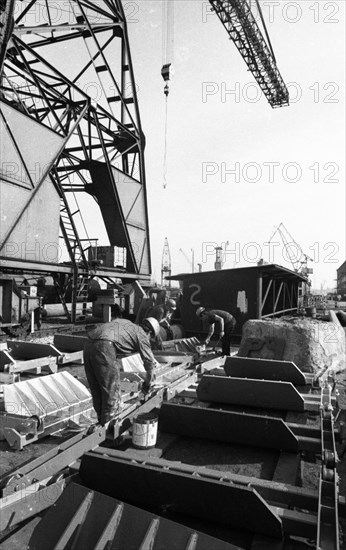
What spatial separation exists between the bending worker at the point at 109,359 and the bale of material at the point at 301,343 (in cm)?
445

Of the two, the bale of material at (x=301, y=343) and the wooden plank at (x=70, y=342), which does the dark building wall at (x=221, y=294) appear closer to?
the bale of material at (x=301, y=343)

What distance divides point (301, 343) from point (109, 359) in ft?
16.5

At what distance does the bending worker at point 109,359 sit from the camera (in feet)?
14.7

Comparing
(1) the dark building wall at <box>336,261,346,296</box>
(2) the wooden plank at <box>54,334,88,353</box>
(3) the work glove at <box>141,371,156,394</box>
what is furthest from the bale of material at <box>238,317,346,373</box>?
(1) the dark building wall at <box>336,261,346,296</box>

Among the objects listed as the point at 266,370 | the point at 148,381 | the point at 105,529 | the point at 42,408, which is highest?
the point at 148,381

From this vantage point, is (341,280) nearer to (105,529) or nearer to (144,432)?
Result: (144,432)

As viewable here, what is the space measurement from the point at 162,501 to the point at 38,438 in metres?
2.12

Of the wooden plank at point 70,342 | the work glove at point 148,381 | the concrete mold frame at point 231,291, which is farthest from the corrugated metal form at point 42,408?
the concrete mold frame at point 231,291

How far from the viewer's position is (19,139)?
1090cm

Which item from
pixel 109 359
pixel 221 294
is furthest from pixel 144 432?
pixel 221 294

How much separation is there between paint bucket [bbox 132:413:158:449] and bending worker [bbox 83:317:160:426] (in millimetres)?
491

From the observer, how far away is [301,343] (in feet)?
27.0

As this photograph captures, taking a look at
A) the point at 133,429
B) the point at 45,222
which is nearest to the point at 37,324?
the point at 45,222

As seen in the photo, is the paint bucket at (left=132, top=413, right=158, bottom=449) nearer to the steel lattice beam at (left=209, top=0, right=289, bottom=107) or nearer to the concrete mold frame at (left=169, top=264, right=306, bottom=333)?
the concrete mold frame at (left=169, top=264, right=306, bottom=333)
